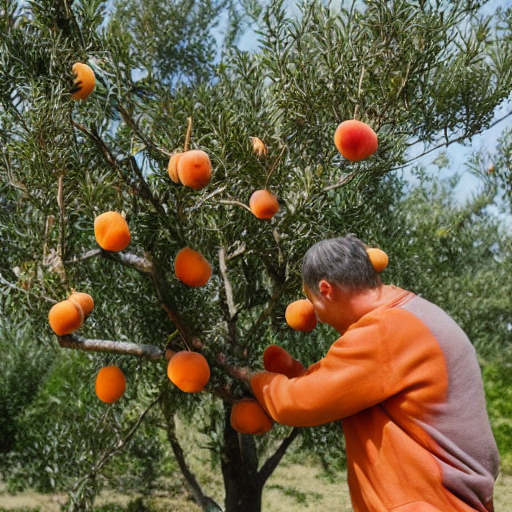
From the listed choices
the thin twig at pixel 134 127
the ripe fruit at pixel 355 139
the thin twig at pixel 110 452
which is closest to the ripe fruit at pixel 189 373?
the thin twig at pixel 134 127

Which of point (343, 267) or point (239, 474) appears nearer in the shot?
point (343, 267)

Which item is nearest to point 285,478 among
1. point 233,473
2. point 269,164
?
point 233,473

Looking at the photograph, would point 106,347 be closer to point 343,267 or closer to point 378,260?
point 343,267

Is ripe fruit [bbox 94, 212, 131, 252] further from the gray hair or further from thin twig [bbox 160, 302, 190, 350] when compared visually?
the gray hair

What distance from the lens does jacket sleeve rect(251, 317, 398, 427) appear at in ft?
5.18

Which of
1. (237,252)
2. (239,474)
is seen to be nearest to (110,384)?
(237,252)

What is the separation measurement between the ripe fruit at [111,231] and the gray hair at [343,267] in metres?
0.64

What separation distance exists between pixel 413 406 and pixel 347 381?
190 mm

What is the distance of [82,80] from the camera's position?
1.98 m

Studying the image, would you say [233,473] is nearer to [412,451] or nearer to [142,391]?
[142,391]

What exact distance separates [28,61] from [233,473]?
2.60 m

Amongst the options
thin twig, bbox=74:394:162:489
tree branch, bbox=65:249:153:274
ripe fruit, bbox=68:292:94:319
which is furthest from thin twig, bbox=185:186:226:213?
thin twig, bbox=74:394:162:489

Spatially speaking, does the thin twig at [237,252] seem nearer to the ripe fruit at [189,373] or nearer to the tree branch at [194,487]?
the ripe fruit at [189,373]

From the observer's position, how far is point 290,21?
8.39 ft
